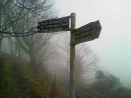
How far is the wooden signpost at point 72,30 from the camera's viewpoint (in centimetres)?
378

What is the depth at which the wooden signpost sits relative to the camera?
378 cm

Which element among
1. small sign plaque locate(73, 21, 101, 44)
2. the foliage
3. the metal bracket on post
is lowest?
the foliage

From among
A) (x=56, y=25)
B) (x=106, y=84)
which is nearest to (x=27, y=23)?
(x=56, y=25)

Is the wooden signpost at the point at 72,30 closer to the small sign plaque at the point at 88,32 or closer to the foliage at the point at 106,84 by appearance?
the small sign plaque at the point at 88,32

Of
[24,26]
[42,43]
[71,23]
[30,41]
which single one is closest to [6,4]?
[24,26]

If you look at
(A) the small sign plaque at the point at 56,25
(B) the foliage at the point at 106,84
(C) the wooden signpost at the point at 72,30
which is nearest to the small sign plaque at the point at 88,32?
(C) the wooden signpost at the point at 72,30

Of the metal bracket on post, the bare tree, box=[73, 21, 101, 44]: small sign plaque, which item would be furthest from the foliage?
box=[73, 21, 101, 44]: small sign plaque

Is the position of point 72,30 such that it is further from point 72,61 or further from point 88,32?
point 72,61

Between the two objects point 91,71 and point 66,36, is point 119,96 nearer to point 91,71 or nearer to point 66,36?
point 91,71

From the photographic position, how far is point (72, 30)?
438cm

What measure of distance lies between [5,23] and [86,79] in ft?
83.1

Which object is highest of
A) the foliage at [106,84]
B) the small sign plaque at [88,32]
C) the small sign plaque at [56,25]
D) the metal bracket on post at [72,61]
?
the small sign plaque at [56,25]

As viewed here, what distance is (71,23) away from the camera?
4379 mm

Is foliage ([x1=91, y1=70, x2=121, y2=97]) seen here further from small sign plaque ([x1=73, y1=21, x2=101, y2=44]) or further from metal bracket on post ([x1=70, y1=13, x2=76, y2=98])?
small sign plaque ([x1=73, y1=21, x2=101, y2=44])
